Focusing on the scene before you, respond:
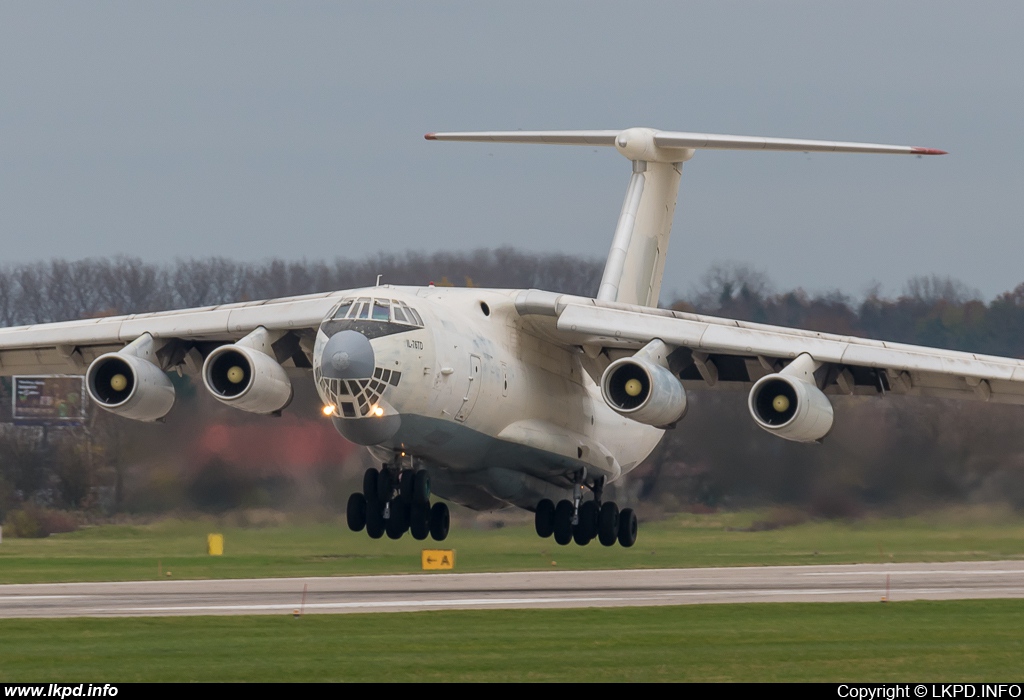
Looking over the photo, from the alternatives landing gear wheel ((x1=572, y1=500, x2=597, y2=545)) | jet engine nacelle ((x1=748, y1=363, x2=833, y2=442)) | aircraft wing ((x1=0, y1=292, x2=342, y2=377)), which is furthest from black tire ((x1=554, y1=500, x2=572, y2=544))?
jet engine nacelle ((x1=748, y1=363, x2=833, y2=442))

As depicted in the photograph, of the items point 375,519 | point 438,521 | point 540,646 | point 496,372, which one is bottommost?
point 540,646

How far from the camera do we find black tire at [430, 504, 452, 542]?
16.9 m

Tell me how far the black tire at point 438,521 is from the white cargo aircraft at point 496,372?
20 mm

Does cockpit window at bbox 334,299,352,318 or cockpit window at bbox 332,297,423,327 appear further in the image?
cockpit window at bbox 334,299,352,318

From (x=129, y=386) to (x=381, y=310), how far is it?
3.00 meters

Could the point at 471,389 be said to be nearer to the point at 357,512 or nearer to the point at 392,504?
the point at 392,504

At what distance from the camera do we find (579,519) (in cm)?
1833

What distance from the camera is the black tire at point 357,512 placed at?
1650 centimetres

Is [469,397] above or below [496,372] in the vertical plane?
below

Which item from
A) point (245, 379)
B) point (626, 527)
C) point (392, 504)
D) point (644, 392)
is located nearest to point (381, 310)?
point (245, 379)

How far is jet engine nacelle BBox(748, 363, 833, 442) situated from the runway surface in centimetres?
154

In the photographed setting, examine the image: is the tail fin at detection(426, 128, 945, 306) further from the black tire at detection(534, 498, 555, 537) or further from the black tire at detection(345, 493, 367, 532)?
the black tire at detection(345, 493, 367, 532)

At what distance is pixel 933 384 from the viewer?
17.1m

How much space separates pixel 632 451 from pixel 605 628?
728 centimetres
